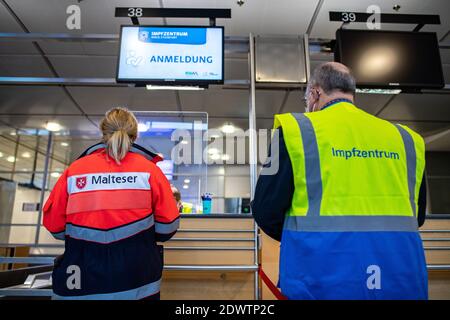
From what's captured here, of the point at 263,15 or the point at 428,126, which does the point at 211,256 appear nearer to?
the point at 263,15

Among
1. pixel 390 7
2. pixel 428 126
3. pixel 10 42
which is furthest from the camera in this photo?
pixel 428 126

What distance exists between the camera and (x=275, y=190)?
98 centimetres

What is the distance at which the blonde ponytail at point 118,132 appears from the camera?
134 centimetres

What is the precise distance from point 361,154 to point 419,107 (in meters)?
5.23

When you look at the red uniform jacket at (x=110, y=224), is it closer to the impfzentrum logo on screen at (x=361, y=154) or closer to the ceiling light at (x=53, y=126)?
the impfzentrum logo on screen at (x=361, y=154)

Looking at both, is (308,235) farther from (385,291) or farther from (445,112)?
(445,112)

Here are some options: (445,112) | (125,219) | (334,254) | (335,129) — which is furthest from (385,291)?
(445,112)

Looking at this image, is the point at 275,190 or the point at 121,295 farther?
the point at 121,295

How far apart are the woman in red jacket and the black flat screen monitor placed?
2246mm

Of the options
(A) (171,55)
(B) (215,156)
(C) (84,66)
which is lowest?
(A) (171,55)

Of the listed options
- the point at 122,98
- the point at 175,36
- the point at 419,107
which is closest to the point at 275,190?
the point at 175,36

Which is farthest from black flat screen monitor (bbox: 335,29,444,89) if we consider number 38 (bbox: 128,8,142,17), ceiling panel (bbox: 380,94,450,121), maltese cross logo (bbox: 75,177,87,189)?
maltese cross logo (bbox: 75,177,87,189)

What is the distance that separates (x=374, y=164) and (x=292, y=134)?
28 cm

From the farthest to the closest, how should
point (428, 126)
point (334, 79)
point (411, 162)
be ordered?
point (428, 126)
point (334, 79)
point (411, 162)
